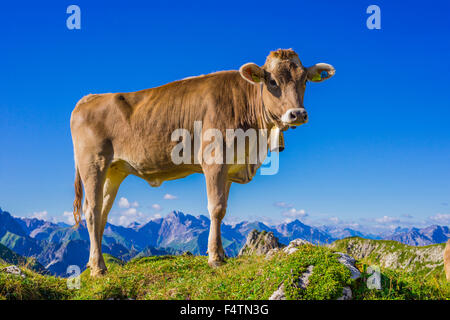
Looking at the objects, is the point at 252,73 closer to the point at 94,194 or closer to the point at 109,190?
the point at 94,194

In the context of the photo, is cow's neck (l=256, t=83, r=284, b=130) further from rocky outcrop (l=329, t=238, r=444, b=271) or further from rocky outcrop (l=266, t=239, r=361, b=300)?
rocky outcrop (l=329, t=238, r=444, b=271)

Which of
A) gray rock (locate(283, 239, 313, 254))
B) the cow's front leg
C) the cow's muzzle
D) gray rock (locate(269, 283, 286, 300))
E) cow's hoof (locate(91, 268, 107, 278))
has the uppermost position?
the cow's muzzle

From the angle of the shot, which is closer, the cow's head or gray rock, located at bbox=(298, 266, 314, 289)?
gray rock, located at bbox=(298, 266, 314, 289)

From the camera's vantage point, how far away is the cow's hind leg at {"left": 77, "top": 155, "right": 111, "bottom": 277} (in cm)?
1310

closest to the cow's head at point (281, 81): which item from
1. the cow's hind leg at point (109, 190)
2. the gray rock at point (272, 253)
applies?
the gray rock at point (272, 253)

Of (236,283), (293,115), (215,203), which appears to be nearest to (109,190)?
(215,203)

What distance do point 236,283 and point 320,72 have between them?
6.32m

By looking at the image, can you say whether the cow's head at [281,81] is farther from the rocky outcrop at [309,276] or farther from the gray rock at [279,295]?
the gray rock at [279,295]

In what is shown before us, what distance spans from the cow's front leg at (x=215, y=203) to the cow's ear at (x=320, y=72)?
138 inches

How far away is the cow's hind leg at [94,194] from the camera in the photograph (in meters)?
13.1

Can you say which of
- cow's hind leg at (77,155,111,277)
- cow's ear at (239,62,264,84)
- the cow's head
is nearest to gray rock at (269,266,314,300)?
the cow's head

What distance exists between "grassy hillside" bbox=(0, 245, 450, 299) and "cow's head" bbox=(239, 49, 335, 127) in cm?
339
